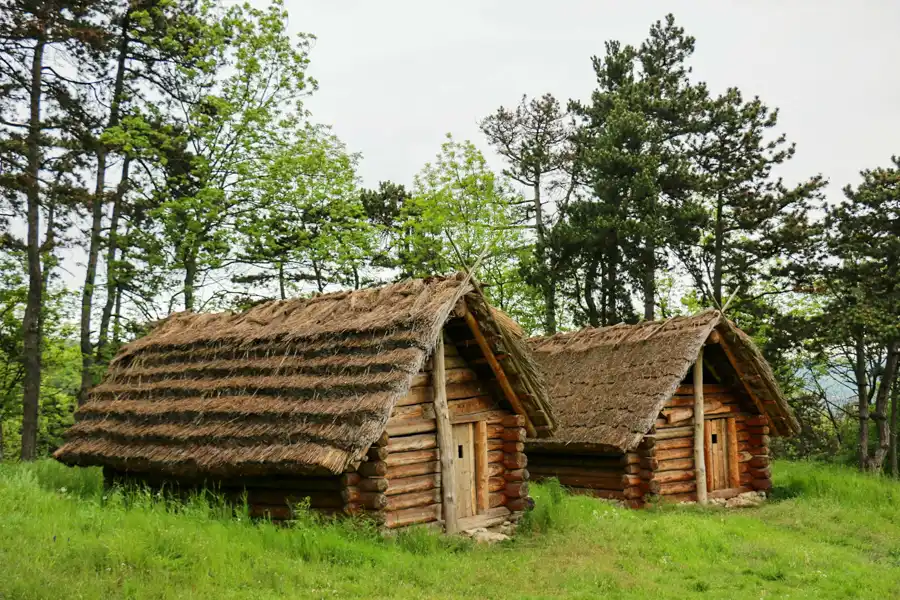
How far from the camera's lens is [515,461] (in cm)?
1405

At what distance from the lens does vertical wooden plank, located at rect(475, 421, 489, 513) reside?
1360 centimetres

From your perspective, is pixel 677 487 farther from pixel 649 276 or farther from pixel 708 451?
pixel 649 276

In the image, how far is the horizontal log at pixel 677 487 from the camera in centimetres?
1748

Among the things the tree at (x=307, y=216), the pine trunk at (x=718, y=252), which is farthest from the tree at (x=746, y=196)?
the tree at (x=307, y=216)

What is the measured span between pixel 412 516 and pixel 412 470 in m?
0.70

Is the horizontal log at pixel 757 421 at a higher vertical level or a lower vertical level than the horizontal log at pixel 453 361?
lower

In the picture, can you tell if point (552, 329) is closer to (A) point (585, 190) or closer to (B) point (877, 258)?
(A) point (585, 190)

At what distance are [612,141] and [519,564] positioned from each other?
854 inches

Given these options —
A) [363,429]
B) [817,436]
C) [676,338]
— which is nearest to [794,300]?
[817,436]

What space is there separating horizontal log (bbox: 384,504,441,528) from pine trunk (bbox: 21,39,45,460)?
42.0 ft

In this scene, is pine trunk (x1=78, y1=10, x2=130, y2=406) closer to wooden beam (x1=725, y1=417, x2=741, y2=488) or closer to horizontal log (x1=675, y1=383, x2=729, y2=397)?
horizontal log (x1=675, y1=383, x2=729, y2=397)

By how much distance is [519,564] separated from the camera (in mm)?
10688

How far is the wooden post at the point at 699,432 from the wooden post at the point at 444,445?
298 inches

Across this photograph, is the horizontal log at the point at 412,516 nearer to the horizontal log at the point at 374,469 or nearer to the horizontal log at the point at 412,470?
the horizontal log at the point at 412,470
